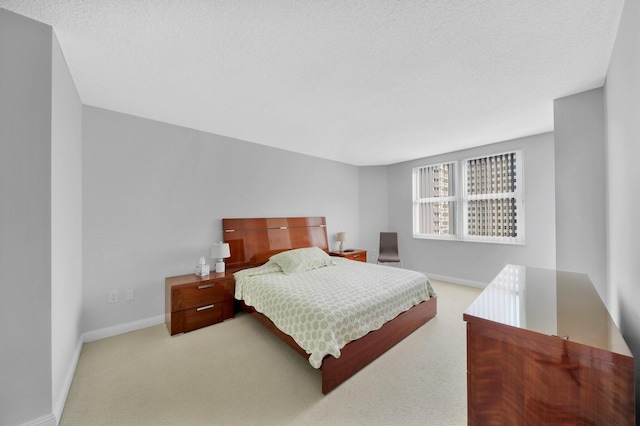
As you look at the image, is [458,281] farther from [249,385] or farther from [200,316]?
[200,316]

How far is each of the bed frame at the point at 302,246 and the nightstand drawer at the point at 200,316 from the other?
265 mm

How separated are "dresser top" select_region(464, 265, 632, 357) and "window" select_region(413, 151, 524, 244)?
2.50 metres

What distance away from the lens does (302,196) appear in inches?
178

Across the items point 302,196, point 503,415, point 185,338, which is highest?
point 302,196

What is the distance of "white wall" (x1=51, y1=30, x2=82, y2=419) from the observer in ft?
5.19

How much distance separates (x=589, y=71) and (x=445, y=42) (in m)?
1.43

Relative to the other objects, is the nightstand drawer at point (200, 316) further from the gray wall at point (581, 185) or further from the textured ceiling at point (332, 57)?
the gray wall at point (581, 185)

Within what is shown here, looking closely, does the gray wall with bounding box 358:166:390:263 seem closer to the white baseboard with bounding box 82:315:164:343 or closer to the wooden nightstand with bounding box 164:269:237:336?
the wooden nightstand with bounding box 164:269:237:336

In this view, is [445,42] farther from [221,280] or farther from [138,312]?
[138,312]

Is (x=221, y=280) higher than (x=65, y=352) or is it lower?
higher

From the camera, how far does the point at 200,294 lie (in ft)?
9.27

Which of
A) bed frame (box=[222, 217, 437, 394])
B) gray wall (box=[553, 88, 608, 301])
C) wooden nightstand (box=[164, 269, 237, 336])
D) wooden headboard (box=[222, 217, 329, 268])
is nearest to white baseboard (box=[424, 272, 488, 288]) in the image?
bed frame (box=[222, 217, 437, 394])
